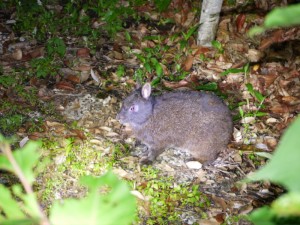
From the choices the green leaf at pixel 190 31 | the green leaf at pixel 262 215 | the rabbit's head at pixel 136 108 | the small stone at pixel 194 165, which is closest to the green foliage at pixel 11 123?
the rabbit's head at pixel 136 108

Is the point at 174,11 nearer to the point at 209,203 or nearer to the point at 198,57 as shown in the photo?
the point at 198,57

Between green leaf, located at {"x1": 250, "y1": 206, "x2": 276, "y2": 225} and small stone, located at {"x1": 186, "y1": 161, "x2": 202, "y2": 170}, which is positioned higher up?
green leaf, located at {"x1": 250, "y1": 206, "x2": 276, "y2": 225}

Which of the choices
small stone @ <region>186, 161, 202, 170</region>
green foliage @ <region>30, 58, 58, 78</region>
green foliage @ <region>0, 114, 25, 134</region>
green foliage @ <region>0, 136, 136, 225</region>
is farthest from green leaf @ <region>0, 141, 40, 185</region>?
green foliage @ <region>30, 58, 58, 78</region>

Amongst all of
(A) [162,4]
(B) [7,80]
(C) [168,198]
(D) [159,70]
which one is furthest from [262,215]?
(A) [162,4]

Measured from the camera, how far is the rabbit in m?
5.01

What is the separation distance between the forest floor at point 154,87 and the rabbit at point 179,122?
0.65ft

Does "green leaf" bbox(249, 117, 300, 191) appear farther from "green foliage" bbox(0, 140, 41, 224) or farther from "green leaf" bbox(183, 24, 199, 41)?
"green leaf" bbox(183, 24, 199, 41)

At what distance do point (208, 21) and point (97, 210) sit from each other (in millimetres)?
5830

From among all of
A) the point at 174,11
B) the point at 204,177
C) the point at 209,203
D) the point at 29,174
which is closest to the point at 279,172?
the point at 29,174

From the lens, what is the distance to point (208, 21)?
649cm

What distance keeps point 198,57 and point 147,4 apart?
1.69m

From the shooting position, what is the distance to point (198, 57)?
6.67 meters

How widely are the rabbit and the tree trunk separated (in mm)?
1859

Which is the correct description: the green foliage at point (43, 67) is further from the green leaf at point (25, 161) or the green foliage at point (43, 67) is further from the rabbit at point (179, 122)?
the green leaf at point (25, 161)
